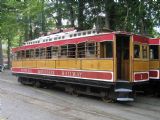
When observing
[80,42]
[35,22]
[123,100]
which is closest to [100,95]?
[123,100]

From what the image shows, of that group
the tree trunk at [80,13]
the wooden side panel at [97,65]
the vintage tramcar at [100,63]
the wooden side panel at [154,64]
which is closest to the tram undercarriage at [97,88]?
the vintage tramcar at [100,63]

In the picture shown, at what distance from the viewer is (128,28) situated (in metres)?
27.4

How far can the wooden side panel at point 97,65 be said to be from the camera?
1719 cm

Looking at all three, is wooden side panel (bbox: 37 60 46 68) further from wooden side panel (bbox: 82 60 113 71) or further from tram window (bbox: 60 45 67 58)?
wooden side panel (bbox: 82 60 113 71)

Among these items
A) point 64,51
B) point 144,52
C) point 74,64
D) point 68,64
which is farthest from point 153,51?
point 64,51

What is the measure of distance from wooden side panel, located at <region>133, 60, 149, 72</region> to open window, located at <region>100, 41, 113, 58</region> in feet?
4.21

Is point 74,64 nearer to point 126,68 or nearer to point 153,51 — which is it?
point 126,68

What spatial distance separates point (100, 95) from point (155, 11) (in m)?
9.97

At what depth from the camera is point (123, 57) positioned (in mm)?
18375

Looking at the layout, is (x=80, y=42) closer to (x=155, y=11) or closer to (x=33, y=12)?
(x=155, y=11)

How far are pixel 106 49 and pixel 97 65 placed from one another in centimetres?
88

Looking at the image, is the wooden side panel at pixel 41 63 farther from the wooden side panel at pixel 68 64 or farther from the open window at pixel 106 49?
the open window at pixel 106 49

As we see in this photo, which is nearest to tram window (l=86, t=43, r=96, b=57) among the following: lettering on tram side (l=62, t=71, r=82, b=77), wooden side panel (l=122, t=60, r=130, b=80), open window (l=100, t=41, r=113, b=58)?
open window (l=100, t=41, r=113, b=58)

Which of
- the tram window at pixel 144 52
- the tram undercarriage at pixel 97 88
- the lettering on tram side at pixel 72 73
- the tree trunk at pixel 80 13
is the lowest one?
the tram undercarriage at pixel 97 88
